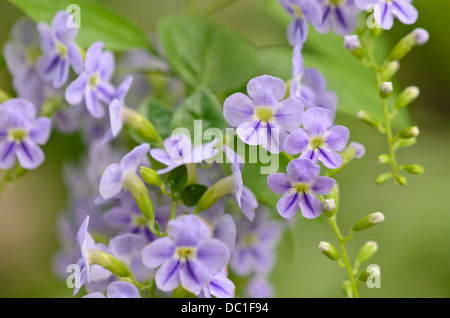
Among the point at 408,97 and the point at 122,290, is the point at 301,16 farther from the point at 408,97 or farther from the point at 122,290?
the point at 122,290

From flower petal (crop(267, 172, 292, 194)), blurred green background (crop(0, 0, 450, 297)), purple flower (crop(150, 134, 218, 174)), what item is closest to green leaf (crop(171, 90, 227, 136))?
purple flower (crop(150, 134, 218, 174))

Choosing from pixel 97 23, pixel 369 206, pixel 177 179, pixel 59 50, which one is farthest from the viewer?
pixel 369 206

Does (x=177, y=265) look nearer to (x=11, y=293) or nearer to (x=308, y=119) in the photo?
(x=308, y=119)

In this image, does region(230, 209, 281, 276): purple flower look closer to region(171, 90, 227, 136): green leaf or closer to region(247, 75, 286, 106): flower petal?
region(171, 90, 227, 136): green leaf

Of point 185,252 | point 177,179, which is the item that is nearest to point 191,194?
point 177,179

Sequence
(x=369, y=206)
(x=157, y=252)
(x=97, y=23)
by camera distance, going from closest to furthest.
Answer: (x=157, y=252), (x=97, y=23), (x=369, y=206)

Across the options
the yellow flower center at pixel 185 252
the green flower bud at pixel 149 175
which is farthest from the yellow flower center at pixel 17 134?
the yellow flower center at pixel 185 252
